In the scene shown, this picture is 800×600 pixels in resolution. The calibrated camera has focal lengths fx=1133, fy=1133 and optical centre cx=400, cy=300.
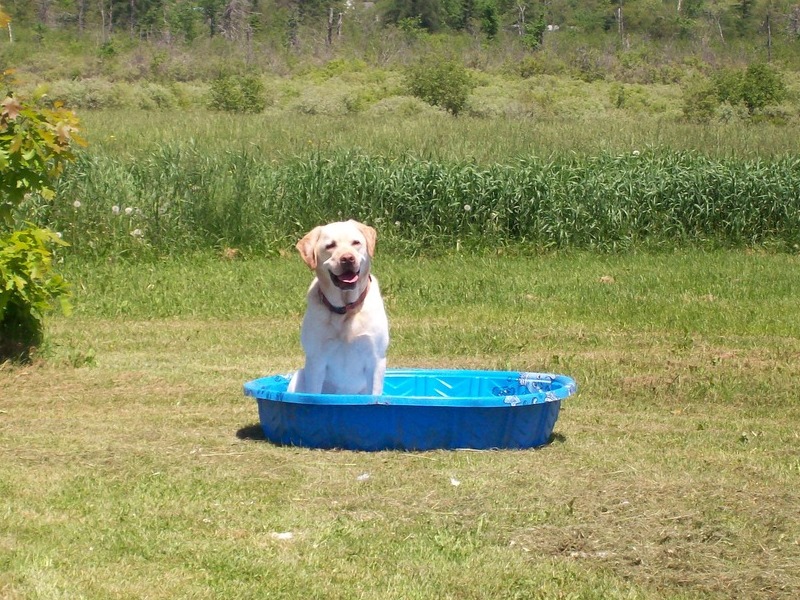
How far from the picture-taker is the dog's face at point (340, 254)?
558 cm

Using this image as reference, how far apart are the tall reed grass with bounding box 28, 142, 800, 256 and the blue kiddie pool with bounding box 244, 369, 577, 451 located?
330 inches

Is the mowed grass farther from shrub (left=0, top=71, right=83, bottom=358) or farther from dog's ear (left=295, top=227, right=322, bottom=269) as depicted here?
dog's ear (left=295, top=227, right=322, bottom=269)

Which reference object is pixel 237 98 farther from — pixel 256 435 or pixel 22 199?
pixel 256 435

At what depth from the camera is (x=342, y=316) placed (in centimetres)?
577

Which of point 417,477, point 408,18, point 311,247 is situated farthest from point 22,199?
point 408,18

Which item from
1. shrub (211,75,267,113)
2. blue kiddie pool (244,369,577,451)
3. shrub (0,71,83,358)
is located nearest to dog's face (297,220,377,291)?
blue kiddie pool (244,369,577,451)

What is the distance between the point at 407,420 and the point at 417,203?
9352 millimetres

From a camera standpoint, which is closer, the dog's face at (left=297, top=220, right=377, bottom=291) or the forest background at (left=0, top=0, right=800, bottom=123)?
the dog's face at (left=297, top=220, right=377, bottom=291)

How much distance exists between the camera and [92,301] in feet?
36.8

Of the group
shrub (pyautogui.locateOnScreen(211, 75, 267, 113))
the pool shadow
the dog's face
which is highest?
the dog's face

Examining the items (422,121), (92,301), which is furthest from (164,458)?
(422,121)

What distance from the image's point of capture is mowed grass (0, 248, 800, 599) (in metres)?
4.02

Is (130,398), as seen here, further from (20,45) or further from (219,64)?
(20,45)

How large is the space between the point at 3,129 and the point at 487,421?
411 cm
